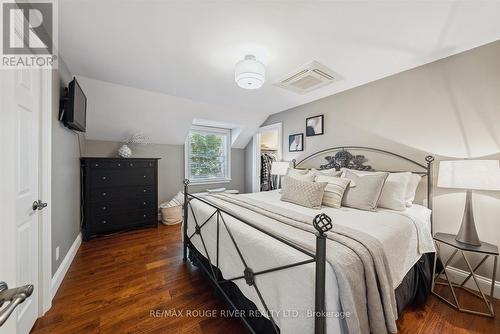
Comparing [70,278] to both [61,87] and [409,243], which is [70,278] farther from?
[409,243]

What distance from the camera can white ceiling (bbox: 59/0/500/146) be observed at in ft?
4.70

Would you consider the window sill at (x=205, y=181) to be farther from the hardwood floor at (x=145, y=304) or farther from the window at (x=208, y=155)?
the hardwood floor at (x=145, y=304)

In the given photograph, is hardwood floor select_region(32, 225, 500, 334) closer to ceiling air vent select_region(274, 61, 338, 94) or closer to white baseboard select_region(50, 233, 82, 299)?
white baseboard select_region(50, 233, 82, 299)

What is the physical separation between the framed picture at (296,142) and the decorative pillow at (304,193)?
143 centimetres

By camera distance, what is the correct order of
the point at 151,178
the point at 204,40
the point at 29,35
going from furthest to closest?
the point at 151,178, the point at 204,40, the point at 29,35

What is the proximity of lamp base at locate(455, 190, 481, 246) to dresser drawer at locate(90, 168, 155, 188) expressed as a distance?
161 inches

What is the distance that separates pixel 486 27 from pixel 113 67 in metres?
3.65

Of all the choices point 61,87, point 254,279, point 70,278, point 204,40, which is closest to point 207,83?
point 204,40

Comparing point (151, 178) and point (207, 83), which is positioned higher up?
point (207, 83)

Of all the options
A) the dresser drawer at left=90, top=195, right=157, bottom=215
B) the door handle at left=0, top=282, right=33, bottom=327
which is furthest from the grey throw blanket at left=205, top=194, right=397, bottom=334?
→ the dresser drawer at left=90, top=195, right=157, bottom=215

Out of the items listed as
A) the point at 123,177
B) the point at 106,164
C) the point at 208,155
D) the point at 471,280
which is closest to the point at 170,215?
the point at 123,177

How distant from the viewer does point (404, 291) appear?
154 centimetres

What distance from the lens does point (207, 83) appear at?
9.09 feet

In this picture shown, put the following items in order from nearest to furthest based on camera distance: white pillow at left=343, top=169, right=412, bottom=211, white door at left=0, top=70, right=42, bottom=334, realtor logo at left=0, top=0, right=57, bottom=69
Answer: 1. white door at left=0, top=70, right=42, bottom=334
2. realtor logo at left=0, top=0, right=57, bottom=69
3. white pillow at left=343, top=169, right=412, bottom=211
